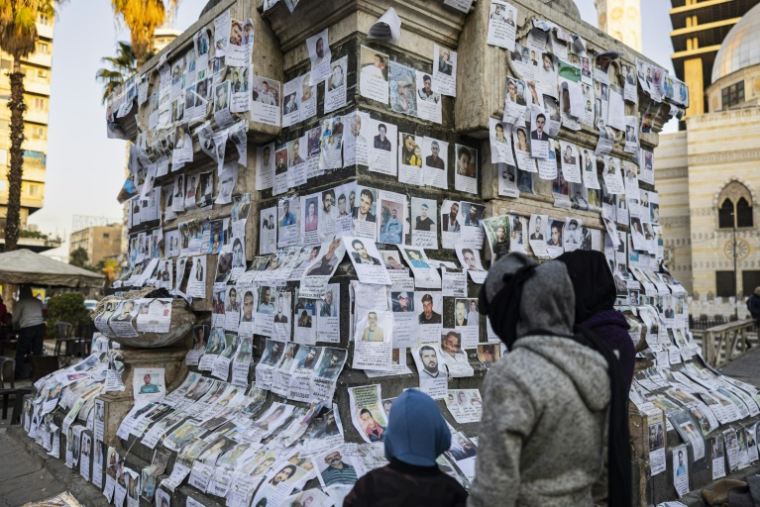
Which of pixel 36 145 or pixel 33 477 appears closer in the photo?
pixel 33 477

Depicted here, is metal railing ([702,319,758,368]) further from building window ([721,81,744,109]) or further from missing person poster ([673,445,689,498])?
building window ([721,81,744,109])

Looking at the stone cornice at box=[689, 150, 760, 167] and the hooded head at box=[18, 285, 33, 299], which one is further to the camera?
the stone cornice at box=[689, 150, 760, 167]

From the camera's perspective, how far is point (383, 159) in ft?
11.5

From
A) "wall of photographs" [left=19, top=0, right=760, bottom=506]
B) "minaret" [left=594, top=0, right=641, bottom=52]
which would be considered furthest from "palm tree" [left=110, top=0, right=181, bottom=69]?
"minaret" [left=594, top=0, right=641, bottom=52]

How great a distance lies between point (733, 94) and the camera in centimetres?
4188

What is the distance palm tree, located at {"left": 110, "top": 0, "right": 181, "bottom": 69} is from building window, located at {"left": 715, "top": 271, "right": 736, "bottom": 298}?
3549 cm

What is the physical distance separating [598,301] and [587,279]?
12 centimetres

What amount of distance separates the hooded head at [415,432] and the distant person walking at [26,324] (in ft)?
32.7

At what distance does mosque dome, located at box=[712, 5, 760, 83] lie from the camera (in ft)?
135

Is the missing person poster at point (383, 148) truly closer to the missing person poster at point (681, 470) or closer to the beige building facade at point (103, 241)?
the missing person poster at point (681, 470)

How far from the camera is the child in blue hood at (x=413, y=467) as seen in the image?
1911 millimetres

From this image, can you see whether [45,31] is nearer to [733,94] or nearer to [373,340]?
[373,340]

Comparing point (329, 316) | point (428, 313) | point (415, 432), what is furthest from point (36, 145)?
point (415, 432)

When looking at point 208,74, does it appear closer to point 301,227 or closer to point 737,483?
point 301,227
